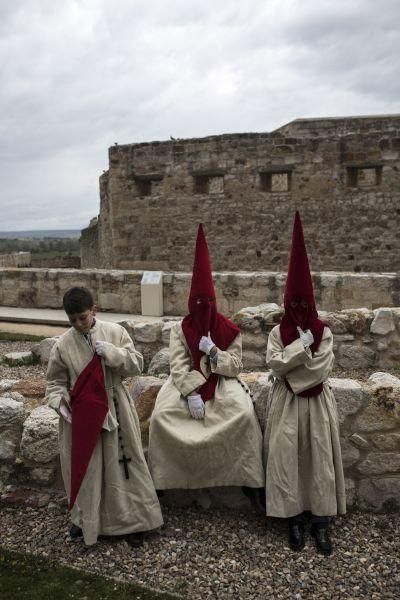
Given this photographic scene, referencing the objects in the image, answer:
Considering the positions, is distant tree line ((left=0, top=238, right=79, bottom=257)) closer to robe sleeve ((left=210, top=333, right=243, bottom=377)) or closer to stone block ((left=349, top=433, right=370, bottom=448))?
robe sleeve ((left=210, top=333, right=243, bottom=377))

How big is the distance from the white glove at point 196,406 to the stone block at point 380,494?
130 cm

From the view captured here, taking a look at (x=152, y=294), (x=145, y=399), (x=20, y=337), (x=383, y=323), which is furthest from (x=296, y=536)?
(x=152, y=294)

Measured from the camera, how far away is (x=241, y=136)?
14.6 metres

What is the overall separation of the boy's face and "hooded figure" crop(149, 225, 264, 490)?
744mm

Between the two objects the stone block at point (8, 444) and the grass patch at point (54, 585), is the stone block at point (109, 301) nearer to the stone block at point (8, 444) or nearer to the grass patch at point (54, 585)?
the stone block at point (8, 444)

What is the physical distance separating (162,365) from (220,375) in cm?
241

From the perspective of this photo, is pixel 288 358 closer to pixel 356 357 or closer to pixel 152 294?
pixel 356 357

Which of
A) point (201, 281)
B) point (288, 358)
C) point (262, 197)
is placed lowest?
point (288, 358)

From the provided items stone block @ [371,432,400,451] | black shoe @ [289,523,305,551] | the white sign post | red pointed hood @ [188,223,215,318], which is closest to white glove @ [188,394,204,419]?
red pointed hood @ [188,223,215,318]

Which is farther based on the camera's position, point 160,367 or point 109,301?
point 109,301

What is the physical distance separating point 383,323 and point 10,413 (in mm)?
4304

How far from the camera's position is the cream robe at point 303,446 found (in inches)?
144

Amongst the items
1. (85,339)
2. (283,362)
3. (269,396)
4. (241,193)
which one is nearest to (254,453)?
(269,396)

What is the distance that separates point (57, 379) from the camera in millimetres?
3738
